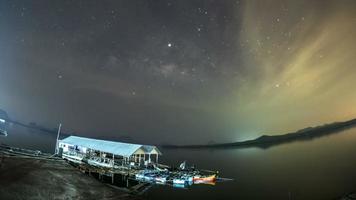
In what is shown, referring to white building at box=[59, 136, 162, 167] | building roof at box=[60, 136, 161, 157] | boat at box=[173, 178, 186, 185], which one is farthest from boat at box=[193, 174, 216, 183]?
building roof at box=[60, 136, 161, 157]

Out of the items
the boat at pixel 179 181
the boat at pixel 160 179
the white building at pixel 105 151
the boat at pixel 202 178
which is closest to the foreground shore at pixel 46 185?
the boat at pixel 160 179

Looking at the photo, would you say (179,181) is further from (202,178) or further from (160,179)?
(202,178)

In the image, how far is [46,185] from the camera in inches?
485

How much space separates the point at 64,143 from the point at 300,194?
193 feet

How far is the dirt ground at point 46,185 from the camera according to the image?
11.0 metres

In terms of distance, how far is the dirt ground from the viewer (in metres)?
11.0

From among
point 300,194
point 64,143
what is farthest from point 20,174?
point 64,143

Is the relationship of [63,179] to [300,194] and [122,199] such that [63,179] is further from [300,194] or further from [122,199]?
[300,194]

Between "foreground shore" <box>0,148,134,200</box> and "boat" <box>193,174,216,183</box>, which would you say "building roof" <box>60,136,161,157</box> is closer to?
"boat" <box>193,174,216,183</box>

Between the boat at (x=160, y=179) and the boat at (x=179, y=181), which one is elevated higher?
the boat at (x=160, y=179)

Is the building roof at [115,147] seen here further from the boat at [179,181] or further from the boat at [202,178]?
the boat at [202,178]

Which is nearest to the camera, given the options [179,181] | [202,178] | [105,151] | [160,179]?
[160,179]

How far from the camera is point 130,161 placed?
60.6 m

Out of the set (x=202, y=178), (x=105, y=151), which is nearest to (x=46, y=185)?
(x=202, y=178)
